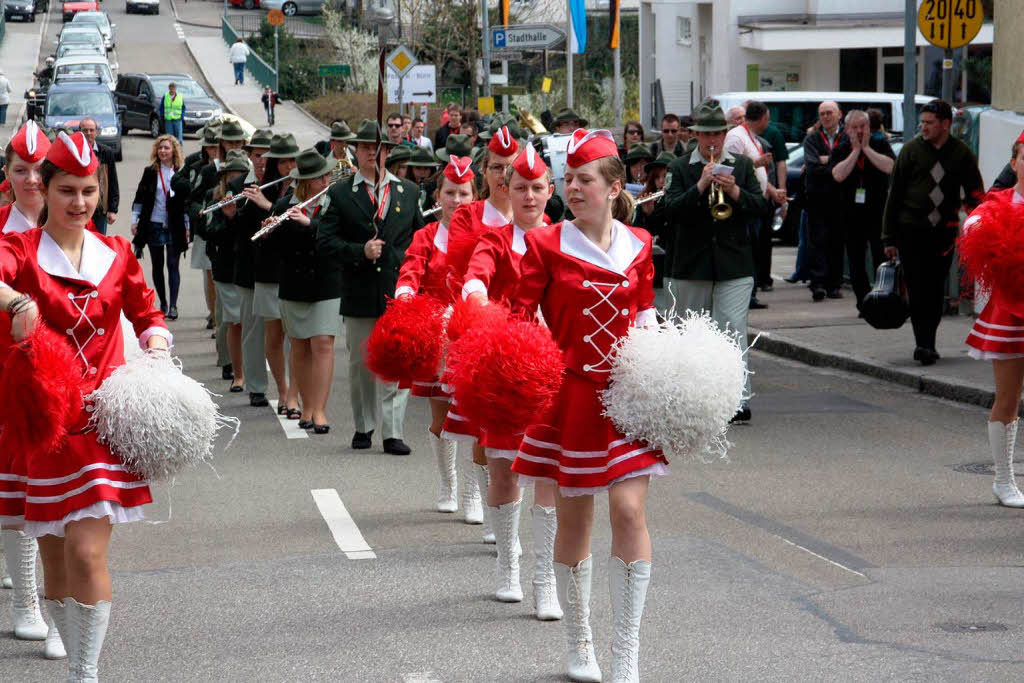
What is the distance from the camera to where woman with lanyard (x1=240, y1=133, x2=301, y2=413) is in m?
12.5

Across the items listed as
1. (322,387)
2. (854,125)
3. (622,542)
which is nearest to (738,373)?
(622,542)

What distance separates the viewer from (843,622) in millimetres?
6508

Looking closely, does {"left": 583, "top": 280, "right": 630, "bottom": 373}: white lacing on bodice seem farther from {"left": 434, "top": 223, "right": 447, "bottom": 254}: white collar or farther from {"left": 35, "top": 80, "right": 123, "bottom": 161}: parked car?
{"left": 35, "top": 80, "right": 123, "bottom": 161}: parked car

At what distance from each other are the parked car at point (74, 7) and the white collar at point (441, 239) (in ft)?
244

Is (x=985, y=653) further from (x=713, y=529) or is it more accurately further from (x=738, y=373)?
(x=713, y=529)

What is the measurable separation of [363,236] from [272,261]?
1.83 m

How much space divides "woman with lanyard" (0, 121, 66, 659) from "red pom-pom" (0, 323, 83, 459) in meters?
0.34

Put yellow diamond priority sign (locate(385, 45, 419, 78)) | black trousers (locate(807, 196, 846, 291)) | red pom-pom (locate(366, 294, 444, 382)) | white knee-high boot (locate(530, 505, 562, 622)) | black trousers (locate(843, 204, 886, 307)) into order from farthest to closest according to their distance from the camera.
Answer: yellow diamond priority sign (locate(385, 45, 419, 78)) → black trousers (locate(807, 196, 846, 291)) → black trousers (locate(843, 204, 886, 307)) → red pom-pom (locate(366, 294, 444, 382)) → white knee-high boot (locate(530, 505, 562, 622))

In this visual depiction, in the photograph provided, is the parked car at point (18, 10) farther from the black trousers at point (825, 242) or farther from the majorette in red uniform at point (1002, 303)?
the majorette in red uniform at point (1002, 303)

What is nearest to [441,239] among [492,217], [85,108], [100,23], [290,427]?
[492,217]

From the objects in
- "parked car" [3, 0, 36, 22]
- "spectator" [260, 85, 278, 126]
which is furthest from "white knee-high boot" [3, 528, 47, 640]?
"parked car" [3, 0, 36, 22]

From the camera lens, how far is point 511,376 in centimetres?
526

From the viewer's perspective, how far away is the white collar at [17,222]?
277 inches

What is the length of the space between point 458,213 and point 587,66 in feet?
162
